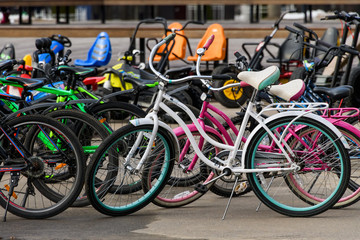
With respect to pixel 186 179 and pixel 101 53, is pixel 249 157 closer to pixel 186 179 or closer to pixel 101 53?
pixel 186 179

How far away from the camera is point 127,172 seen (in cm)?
501

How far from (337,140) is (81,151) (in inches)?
67.7

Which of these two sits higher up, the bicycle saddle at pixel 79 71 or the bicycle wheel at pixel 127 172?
the bicycle saddle at pixel 79 71

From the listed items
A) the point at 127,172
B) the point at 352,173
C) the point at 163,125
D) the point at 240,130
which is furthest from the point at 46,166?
the point at 352,173

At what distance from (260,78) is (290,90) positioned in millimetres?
260

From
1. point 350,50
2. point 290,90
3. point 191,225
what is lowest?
point 191,225

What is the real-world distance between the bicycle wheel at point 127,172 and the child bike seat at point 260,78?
661 millimetres

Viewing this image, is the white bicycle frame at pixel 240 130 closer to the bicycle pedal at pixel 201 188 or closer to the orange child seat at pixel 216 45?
the bicycle pedal at pixel 201 188

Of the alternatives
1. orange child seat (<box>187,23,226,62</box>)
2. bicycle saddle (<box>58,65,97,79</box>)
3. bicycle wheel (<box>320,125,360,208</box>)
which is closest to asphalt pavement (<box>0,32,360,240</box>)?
bicycle wheel (<box>320,125,360,208</box>)

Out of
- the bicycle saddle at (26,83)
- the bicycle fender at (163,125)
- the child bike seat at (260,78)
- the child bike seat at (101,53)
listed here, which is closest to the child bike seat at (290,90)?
the child bike seat at (260,78)

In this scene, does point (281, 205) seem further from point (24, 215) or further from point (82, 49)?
point (82, 49)

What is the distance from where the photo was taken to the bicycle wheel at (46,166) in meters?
4.98

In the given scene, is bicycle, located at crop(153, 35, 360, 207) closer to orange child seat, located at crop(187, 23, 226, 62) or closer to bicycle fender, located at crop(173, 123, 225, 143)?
bicycle fender, located at crop(173, 123, 225, 143)

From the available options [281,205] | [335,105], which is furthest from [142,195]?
[335,105]
